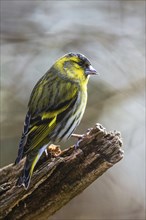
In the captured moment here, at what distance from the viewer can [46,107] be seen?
16.0ft

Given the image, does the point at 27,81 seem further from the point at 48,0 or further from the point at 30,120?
the point at 30,120

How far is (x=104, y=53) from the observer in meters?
8.09

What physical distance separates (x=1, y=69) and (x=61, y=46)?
72 cm

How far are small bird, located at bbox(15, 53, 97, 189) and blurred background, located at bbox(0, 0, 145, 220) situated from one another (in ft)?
6.84

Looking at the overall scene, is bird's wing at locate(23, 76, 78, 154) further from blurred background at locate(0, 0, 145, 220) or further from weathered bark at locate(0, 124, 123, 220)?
blurred background at locate(0, 0, 145, 220)

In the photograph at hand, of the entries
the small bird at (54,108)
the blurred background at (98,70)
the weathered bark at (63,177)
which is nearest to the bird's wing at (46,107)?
the small bird at (54,108)

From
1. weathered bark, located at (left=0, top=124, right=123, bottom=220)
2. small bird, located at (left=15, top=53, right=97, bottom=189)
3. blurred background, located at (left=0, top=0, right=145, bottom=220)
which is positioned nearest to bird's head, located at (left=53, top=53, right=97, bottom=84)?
small bird, located at (left=15, top=53, right=97, bottom=189)

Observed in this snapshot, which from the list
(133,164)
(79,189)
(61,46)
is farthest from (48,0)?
(79,189)

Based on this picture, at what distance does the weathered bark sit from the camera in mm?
4414

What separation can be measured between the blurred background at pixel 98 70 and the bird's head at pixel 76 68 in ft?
6.75

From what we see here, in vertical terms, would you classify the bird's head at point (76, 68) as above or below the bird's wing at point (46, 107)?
above

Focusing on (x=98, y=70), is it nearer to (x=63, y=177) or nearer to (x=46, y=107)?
(x=46, y=107)

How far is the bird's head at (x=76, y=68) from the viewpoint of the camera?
5.19m

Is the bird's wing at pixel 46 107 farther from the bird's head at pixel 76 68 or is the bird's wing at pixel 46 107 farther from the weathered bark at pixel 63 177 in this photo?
the weathered bark at pixel 63 177
